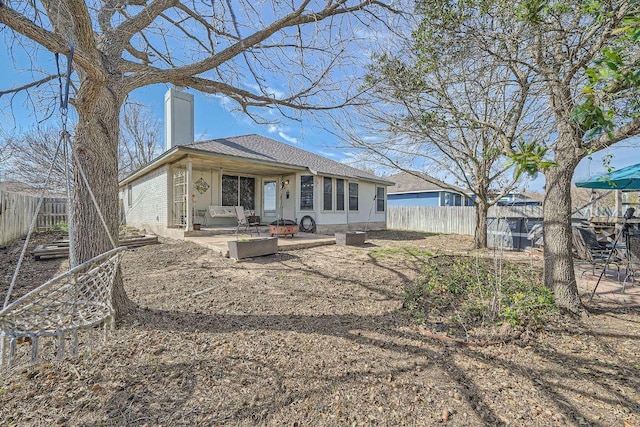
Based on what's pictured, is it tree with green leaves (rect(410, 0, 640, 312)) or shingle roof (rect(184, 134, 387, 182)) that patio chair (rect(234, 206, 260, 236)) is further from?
tree with green leaves (rect(410, 0, 640, 312))

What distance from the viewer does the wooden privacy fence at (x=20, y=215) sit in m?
8.12

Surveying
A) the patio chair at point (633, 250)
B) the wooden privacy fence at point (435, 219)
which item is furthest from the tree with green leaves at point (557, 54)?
the wooden privacy fence at point (435, 219)

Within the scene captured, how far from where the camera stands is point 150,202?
1145 cm

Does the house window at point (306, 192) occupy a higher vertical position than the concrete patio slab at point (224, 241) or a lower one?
higher

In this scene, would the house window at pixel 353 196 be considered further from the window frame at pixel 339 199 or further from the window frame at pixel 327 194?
the window frame at pixel 327 194

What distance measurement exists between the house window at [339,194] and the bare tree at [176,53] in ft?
22.0

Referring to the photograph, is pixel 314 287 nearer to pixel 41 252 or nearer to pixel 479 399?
pixel 479 399

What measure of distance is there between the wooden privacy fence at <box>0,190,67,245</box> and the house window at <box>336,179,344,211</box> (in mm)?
10574

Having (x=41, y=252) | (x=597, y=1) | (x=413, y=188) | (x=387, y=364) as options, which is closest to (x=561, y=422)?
(x=387, y=364)

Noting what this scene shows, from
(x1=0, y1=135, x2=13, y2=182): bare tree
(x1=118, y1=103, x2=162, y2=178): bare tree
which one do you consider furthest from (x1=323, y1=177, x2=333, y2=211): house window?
(x1=118, y1=103, x2=162, y2=178): bare tree

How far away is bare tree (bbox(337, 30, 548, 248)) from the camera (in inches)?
160

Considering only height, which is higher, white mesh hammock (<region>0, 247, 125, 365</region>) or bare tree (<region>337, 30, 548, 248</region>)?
bare tree (<region>337, 30, 548, 248</region>)

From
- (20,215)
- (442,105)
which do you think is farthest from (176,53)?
(20,215)

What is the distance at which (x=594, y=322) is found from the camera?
3250mm
